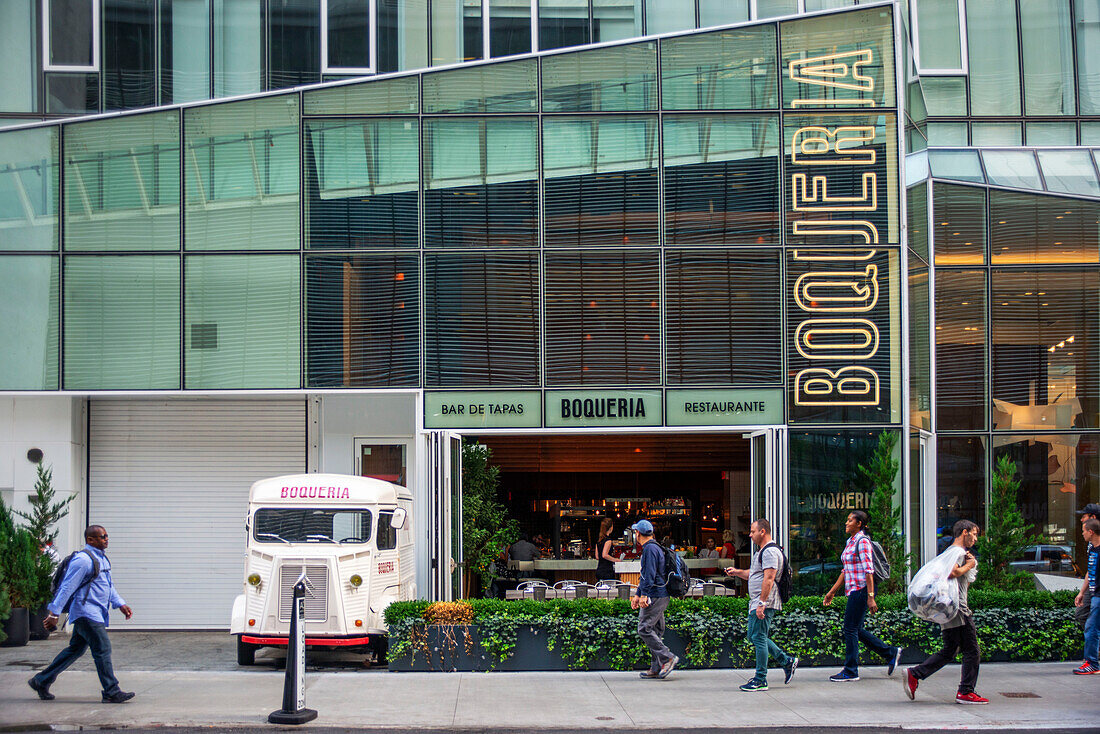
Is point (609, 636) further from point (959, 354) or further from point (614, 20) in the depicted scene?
point (614, 20)

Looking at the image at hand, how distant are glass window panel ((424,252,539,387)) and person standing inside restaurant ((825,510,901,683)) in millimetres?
5790

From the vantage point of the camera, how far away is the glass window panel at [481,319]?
53.0 feet

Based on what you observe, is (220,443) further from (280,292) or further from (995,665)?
(995,665)

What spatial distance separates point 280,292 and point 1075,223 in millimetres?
12807

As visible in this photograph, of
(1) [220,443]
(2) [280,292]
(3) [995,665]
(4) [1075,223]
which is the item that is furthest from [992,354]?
(1) [220,443]

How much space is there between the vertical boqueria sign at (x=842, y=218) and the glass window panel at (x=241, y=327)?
7.28 meters

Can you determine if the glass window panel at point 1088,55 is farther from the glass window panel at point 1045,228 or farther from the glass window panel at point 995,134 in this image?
the glass window panel at point 1045,228

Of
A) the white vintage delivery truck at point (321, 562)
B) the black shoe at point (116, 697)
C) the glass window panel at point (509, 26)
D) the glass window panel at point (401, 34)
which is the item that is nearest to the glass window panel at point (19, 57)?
the glass window panel at point (401, 34)

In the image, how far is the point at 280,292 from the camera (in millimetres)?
16297

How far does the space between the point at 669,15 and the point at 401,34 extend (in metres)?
4.37

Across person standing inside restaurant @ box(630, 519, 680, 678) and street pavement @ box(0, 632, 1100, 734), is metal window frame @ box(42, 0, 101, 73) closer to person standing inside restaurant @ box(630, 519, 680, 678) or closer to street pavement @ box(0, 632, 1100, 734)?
street pavement @ box(0, 632, 1100, 734)

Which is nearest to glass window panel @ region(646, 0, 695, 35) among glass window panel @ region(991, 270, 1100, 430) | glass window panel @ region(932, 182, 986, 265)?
glass window panel @ region(932, 182, 986, 265)

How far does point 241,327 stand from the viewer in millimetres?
16234

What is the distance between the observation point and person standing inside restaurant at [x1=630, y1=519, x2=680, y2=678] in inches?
476
